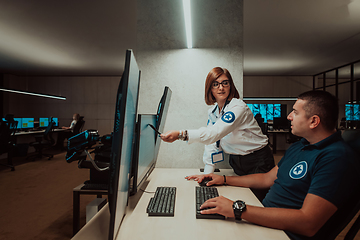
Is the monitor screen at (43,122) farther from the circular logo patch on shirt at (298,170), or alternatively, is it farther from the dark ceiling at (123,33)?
the circular logo patch on shirt at (298,170)

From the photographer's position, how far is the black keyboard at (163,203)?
0.97 m

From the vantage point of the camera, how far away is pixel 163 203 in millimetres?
1069

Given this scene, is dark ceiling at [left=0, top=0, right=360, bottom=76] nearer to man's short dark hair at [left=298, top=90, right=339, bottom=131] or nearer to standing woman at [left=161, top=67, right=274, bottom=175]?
standing woman at [left=161, top=67, right=274, bottom=175]

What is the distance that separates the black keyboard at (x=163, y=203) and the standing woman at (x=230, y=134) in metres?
0.32

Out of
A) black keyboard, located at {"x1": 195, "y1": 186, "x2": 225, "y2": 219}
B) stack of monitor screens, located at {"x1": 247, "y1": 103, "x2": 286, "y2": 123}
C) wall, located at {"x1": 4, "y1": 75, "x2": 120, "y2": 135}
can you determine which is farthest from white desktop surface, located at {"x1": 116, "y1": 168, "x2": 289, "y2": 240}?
wall, located at {"x1": 4, "y1": 75, "x2": 120, "y2": 135}

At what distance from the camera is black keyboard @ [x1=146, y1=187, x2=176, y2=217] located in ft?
3.18

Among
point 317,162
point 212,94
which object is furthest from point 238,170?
point 317,162

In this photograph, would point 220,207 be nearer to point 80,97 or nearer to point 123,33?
point 123,33

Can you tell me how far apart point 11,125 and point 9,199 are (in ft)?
9.44

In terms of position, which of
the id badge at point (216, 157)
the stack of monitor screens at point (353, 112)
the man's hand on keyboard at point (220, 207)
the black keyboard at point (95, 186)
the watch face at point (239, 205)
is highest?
the stack of monitor screens at point (353, 112)

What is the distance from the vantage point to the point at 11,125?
527cm

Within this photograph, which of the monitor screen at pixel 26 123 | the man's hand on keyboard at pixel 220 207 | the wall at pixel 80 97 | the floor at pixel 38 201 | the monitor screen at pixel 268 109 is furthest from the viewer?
the wall at pixel 80 97

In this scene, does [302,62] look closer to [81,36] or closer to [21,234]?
[81,36]

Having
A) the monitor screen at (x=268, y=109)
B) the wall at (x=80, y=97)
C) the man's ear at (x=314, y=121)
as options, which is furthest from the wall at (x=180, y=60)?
the wall at (x=80, y=97)
